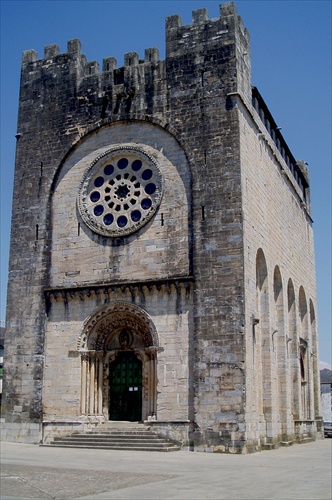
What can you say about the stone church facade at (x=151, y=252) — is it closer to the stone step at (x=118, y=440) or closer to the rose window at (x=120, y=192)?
the rose window at (x=120, y=192)

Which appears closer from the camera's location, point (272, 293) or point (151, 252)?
point (151, 252)

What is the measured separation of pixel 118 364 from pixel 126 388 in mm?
858

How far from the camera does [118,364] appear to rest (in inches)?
819

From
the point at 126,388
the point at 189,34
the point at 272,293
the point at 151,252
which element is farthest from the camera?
the point at 272,293

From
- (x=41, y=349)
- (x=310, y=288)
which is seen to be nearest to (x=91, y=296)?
(x=41, y=349)

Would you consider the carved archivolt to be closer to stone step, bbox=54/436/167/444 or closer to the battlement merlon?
stone step, bbox=54/436/167/444

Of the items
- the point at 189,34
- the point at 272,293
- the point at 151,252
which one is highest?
the point at 189,34

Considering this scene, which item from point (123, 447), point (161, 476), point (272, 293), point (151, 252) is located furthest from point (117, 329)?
point (161, 476)

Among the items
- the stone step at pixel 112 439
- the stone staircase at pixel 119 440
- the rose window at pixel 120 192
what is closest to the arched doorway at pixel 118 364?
the stone staircase at pixel 119 440

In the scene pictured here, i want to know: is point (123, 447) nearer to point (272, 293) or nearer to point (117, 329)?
point (117, 329)

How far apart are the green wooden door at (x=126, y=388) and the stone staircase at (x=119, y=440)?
651mm

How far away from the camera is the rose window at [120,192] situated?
2088cm

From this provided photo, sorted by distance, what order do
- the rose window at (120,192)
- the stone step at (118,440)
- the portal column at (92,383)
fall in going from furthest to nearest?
the rose window at (120,192) < the portal column at (92,383) < the stone step at (118,440)

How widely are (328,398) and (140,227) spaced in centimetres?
4859
